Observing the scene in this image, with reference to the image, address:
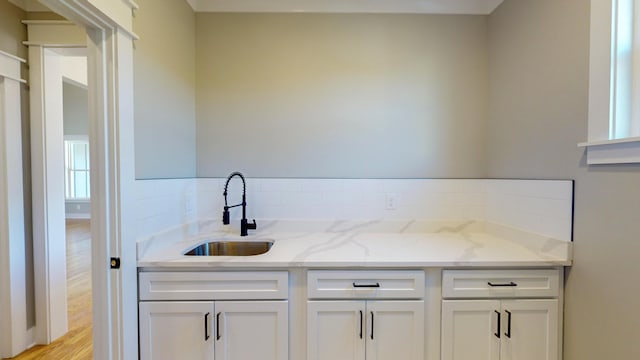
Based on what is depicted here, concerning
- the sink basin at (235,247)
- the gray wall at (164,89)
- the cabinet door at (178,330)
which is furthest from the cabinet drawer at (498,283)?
the gray wall at (164,89)

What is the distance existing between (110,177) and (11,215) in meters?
1.40

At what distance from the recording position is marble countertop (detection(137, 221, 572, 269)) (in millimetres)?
1339

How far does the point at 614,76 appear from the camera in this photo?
1.16 m

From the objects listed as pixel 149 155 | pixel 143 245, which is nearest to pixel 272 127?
pixel 149 155

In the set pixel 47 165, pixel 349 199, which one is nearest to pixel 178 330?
pixel 349 199

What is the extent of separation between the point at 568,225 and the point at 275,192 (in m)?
1.66

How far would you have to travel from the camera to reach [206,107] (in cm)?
195

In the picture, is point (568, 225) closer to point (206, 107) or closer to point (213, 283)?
point (213, 283)

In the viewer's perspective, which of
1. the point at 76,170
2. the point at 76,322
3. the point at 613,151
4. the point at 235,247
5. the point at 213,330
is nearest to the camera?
the point at 613,151

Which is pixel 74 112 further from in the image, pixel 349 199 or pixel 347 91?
pixel 349 199

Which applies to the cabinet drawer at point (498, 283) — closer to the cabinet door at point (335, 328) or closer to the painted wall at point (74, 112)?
the cabinet door at point (335, 328)

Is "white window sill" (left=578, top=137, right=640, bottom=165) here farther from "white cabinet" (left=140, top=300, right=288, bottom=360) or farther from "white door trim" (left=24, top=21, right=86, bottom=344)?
"white door trim" (left=24, top=21, right=86, bottom=344)

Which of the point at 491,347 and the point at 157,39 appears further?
the point at 157,39

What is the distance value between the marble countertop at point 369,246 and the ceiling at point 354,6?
58.8 inches
